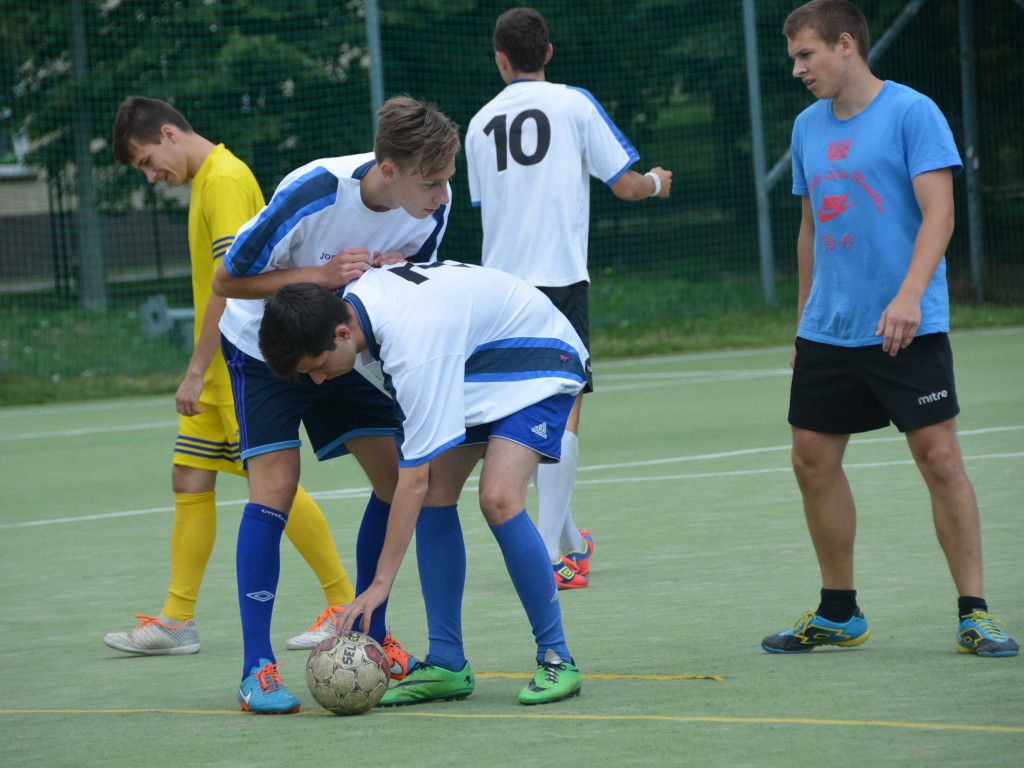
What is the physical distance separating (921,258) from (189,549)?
2.72 metres

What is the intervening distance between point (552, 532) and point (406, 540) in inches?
75.2

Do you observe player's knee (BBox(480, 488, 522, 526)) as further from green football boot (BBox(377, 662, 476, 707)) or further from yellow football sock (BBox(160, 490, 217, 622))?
yellow football sock (BBox(160, 490, 217, 622))

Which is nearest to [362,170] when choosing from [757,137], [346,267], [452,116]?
[346,267]

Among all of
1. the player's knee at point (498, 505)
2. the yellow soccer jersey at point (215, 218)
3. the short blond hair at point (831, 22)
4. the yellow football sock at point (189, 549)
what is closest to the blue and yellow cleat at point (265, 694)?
the player's knee at point (498, 505)

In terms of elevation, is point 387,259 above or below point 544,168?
below

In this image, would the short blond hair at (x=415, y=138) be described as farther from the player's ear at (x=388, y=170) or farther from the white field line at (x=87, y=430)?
the white field line at (x=87, y=430)

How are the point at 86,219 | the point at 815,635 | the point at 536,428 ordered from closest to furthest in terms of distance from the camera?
the point at 536,428 → the point at 815,635 → the point at 86,219

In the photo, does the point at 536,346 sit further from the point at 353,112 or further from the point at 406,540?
the point at 353,112

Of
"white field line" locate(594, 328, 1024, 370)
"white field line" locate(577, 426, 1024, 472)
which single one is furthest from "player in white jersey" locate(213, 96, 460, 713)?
"white field line" locate(594, 328, 1024, 370)

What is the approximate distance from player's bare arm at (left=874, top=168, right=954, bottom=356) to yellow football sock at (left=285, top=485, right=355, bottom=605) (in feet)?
6.73

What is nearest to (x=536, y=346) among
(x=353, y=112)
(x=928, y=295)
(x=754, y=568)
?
(x=928, y=295)

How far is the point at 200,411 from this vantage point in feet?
16.7

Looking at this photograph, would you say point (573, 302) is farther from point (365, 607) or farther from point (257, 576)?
point (365, 607)

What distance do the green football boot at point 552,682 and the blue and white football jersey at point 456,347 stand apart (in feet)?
2.25
